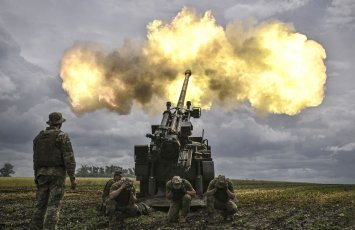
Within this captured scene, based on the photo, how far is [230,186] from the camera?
13.7m

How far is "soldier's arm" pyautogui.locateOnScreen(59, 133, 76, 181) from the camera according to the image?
30.5 ft

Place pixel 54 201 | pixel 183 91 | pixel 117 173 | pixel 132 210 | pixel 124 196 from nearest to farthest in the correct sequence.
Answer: pixel 54 201, pixel 124 196, pixel 132 210, pixel 117 173, pixel 183 91

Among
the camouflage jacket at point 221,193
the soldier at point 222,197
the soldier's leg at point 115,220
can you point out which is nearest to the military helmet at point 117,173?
the soldier's leg at point 115,220

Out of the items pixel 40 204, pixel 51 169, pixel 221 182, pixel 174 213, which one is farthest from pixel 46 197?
pixel 221 182

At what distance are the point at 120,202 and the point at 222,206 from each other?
124 inches

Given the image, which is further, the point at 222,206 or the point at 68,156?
the point at 222,206

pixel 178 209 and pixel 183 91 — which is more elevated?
pixel 183 91

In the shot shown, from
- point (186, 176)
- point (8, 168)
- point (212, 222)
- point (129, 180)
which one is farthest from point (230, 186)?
point (8, 168)

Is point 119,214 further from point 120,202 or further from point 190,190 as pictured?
point 190,190

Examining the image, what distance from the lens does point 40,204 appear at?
9305 millimetres

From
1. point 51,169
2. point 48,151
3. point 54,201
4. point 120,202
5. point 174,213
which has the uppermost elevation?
point 48,151

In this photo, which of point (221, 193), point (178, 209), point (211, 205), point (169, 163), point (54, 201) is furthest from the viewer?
point (169, 163)

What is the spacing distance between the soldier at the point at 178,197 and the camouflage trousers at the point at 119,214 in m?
1.07

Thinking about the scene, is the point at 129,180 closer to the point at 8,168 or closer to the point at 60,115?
the point at 60,115
